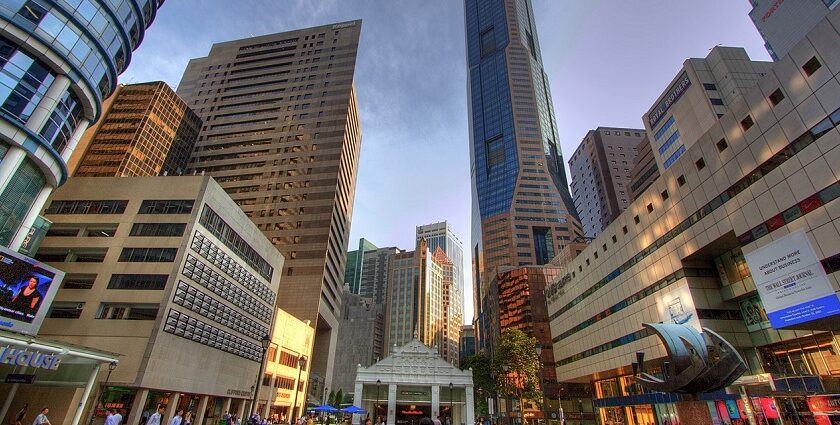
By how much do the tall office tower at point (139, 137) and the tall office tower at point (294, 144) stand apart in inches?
212

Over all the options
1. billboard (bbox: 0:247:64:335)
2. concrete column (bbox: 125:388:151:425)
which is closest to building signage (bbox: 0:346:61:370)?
billboard (bbox: 0:247:64:335)

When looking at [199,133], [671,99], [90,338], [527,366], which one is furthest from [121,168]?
[671,99]

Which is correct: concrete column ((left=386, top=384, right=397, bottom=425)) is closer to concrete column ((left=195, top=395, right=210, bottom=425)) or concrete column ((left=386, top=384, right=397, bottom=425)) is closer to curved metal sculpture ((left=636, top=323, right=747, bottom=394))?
concrete column ((left=195, top=395, right=210, bottom=425))

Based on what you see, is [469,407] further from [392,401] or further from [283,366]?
[283,366]

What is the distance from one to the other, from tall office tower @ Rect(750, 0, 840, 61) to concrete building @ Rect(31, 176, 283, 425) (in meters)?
97.3

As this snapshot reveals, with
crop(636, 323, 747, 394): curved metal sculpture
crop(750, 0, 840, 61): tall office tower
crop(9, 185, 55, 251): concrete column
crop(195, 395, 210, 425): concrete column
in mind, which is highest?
crop(750, 0, 840, 61): tall office tower

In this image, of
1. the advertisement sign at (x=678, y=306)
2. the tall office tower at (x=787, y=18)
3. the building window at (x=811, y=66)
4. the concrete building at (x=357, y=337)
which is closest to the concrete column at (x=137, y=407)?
the advertisement sign at (x=678, y=306)

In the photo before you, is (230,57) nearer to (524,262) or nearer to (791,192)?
(524,262)

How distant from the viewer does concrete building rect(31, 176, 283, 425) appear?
34.5 metres

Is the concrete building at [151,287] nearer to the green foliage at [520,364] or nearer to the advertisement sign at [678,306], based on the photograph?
the green foliage at [520,364]

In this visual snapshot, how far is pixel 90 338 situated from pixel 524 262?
11040 cm

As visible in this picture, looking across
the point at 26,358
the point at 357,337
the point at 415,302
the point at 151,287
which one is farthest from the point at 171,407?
the point at 415,302

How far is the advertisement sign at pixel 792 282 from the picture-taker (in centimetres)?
2458

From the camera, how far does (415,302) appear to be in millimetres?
166750
